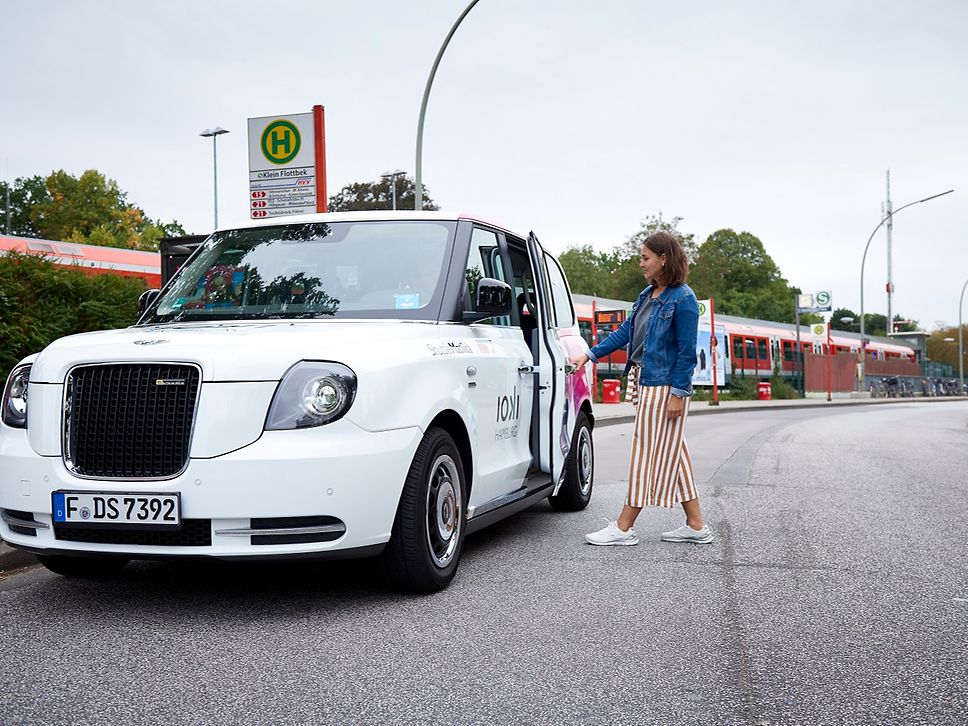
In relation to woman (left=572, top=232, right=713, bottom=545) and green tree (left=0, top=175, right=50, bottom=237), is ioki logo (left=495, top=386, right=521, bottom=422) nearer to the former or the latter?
woman (left=572, top=232, right=713, bottom=545)

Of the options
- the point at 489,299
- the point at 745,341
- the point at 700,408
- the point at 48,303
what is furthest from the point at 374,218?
the point at 745,341

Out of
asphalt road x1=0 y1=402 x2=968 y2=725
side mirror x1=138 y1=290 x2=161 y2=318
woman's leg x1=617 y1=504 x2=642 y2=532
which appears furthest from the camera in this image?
woman's leg x1=617 y1=504 x2=642 y2=532

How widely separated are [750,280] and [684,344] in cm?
9830

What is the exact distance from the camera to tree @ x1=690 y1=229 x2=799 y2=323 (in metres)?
93.4

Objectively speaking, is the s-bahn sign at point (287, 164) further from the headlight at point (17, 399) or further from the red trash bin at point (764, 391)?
the red trash bin at point (764, 391)

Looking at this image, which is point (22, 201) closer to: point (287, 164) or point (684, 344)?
point (287, 164)

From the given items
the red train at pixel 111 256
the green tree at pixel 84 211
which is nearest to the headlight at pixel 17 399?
the red train at pixel 111 256

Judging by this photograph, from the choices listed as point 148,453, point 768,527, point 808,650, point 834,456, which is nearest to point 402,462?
point 148,453

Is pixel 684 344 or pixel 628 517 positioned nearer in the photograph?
pixel 684 344

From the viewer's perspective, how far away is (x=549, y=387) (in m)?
6.79

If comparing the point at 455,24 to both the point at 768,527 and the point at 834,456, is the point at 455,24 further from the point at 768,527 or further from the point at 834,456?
the point at 768,527

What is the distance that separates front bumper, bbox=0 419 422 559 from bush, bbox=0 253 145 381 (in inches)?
220

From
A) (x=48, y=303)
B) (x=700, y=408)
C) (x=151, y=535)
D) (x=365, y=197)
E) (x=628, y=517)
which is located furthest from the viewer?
(x=365, y=197)

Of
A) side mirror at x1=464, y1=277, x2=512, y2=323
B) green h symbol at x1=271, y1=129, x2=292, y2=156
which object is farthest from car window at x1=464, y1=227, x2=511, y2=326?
green h symbol at x1=271, y1=129, x2=292, y2=156
